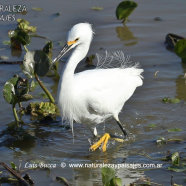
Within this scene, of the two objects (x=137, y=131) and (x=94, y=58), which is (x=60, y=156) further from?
(x=94, y=58)

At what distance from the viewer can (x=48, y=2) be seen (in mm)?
10891

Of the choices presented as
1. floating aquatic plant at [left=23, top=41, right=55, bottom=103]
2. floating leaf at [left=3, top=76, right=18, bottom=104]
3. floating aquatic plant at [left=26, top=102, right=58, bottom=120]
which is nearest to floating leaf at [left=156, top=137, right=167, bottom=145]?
floating aquatic plant at [left=26, top=102, right=58, bottom=120]

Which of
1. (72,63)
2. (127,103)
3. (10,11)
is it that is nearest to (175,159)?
(72,63)

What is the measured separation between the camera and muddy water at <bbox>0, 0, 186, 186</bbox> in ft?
19.4

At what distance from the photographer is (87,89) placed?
241 inches

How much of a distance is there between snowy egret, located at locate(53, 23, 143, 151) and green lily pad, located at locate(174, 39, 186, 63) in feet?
4.96

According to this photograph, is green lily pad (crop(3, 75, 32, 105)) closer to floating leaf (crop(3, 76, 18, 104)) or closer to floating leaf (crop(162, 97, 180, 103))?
floating leaf (crop(3, 76, 18, 104))

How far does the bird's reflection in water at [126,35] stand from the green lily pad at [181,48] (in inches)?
53.2

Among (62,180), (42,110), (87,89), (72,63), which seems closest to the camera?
(62,180)

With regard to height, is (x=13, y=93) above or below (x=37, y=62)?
below

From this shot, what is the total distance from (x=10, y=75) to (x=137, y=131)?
8.19ft

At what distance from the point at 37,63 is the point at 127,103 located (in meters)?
1.66

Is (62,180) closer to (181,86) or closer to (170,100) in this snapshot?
(170,100)

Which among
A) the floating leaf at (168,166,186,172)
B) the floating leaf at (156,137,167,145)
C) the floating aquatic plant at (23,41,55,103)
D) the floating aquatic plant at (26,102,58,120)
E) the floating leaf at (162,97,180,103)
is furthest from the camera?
the floating leaf at (162,97,180,103)
